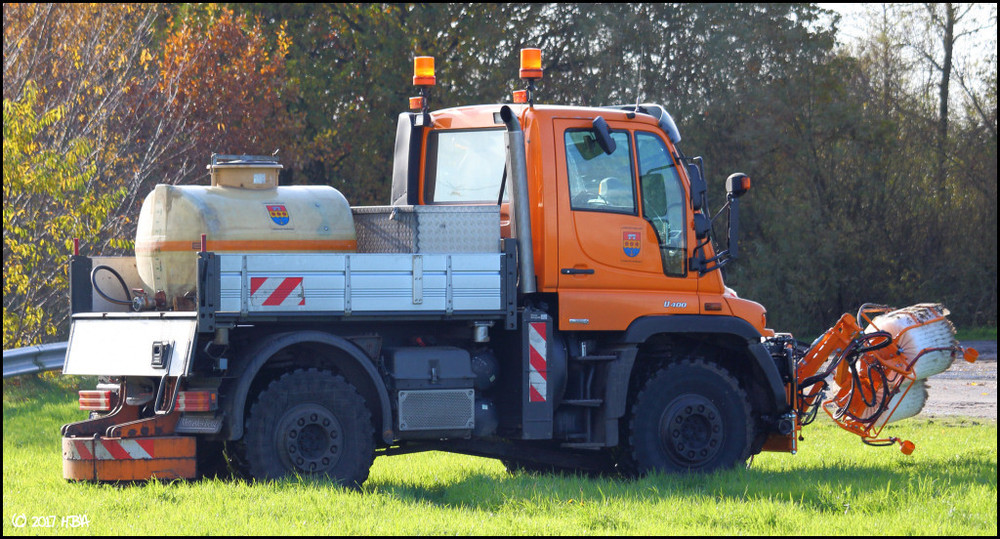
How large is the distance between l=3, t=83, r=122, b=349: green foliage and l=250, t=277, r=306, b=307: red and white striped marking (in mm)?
6951

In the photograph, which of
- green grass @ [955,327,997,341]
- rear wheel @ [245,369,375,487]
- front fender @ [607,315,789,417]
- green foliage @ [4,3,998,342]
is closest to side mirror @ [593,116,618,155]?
front fender @ [607,315,789,417]

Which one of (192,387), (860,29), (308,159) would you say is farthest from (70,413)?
(860,29)

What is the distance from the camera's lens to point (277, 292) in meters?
8.37

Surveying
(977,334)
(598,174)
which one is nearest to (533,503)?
(598,174)

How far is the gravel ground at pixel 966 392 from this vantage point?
1520 cm

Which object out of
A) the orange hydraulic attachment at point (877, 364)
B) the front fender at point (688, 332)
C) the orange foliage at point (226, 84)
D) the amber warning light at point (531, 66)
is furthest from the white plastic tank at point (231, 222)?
the orange foliage at point (226, 84)

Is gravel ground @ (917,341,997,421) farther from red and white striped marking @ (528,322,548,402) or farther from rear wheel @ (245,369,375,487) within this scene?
rear wheel @ (245,369,375,487)

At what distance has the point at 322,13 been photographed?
27266 millimetres

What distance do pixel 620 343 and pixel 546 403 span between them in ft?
2.59

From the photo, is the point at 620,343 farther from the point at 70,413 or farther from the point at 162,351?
the point at 70,413

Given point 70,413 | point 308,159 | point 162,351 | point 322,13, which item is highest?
point 322,13

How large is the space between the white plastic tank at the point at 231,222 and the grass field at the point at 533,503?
1510 millimetres

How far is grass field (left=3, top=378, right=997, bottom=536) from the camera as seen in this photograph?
7152 mm

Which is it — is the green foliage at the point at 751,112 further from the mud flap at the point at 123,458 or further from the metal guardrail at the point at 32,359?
the mud flap at the point at 123,458
